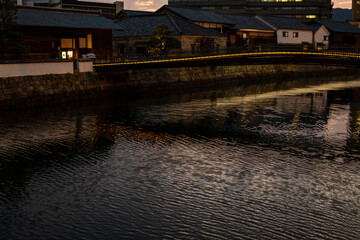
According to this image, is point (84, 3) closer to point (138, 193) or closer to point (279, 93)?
point (279, 93)

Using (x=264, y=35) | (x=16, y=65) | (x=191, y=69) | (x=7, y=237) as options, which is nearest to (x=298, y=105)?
(x=191, y=69)

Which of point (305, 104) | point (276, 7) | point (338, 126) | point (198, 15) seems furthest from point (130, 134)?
point (276, 7)

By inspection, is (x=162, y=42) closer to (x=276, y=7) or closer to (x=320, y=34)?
(x=320, y=34)

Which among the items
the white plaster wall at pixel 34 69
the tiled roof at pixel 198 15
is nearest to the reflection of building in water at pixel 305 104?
the white plaster wall at pixel 34 69

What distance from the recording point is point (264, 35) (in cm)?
8762

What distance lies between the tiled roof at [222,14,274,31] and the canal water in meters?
47.3

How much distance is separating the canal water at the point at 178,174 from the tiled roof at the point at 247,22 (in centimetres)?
4731

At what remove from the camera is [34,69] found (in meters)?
41.8

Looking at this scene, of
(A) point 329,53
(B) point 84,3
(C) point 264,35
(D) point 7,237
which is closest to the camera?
(D) point 7,237

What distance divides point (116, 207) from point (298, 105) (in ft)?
101

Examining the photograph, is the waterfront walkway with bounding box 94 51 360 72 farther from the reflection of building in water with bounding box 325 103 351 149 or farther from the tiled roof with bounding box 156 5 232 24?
the tiled roof with bounding box 156 5 232 24

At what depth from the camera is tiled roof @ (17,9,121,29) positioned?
152 ft

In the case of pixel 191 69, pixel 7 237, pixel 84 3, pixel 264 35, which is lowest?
pixel 7 237

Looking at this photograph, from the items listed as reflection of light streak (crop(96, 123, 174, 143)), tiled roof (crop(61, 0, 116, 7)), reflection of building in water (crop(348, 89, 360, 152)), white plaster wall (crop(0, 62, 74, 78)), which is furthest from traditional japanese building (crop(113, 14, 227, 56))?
tiled roof (crop(61, 0, 116, 7))
